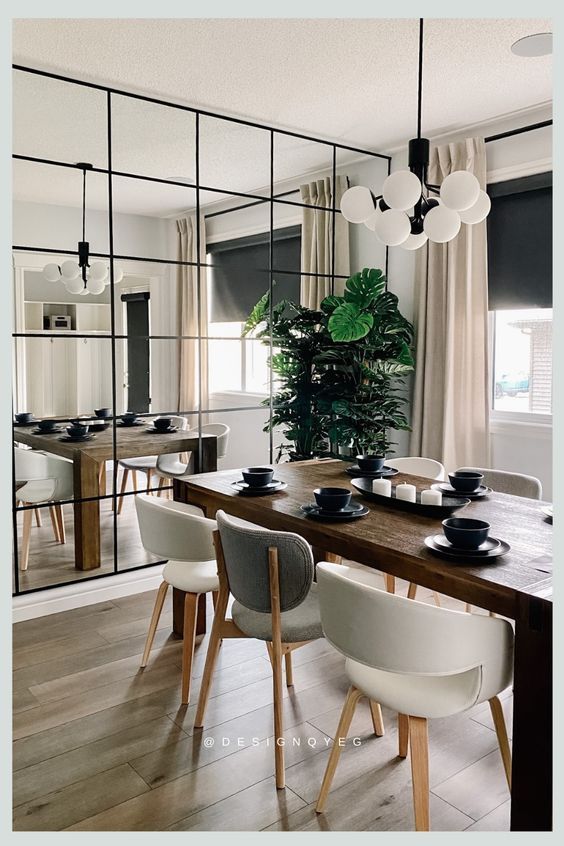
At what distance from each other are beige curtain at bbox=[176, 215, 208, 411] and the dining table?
1038mm

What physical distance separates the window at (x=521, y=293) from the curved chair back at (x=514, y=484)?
1056 mm

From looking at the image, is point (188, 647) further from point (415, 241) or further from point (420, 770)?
point (415, 241)

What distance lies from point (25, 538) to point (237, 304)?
5.84 feet

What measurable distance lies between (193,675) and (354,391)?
84.2 inches

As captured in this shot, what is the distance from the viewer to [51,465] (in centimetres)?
341

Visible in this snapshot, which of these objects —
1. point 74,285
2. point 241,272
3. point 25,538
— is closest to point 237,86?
point 241,272

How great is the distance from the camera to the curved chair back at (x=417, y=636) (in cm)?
160

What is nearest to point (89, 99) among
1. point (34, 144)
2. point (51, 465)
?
point (34, 144)

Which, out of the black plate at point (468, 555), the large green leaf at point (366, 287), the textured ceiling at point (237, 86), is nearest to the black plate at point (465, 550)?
the black plate at point (468, 555)

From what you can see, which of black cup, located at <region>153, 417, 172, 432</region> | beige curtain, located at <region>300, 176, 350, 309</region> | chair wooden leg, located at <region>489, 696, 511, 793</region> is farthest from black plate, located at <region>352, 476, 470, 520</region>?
beige curtain, located at <region>300, 176, 350, 309</region>

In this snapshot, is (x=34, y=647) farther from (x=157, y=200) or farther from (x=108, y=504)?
(x=157, y=200)

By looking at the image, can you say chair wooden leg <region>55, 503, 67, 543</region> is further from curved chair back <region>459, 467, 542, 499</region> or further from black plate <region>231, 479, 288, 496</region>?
curved chair back <region>459, 467, 542, 499</region>

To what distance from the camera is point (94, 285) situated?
11.4 feet

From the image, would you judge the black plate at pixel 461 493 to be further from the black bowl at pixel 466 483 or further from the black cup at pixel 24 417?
the black cup at pixel 24 417
